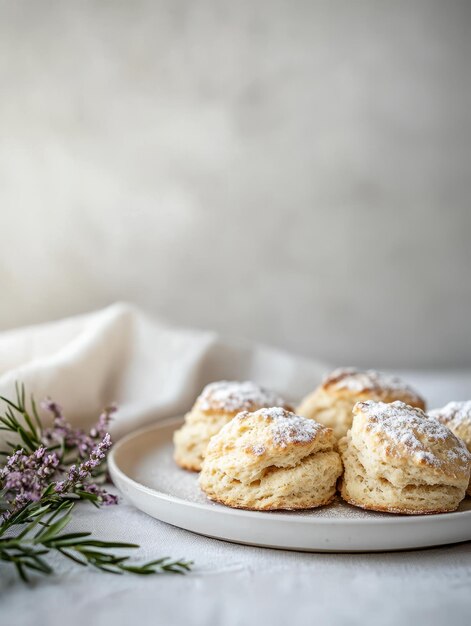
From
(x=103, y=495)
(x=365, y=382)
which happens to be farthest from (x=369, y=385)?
(x=103, y=495)

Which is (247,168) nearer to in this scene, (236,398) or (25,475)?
(236,398)

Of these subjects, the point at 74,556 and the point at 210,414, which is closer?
the point at 74,556

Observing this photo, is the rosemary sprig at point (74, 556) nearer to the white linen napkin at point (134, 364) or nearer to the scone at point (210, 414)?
the scone at point (210, 414)

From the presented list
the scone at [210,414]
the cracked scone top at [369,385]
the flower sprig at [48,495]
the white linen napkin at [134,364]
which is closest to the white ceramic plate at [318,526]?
the flower sprig at [48,495]

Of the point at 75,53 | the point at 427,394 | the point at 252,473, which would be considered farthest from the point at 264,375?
the point at 75,53

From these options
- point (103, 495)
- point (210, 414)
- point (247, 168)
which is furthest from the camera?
point (247, 168)

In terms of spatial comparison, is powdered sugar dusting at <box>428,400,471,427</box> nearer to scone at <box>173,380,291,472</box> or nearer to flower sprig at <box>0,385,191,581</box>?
scone at <box>173,380,291,472</box>

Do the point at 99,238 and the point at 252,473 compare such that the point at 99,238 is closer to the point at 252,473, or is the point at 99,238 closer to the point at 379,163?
the point at 379,163
